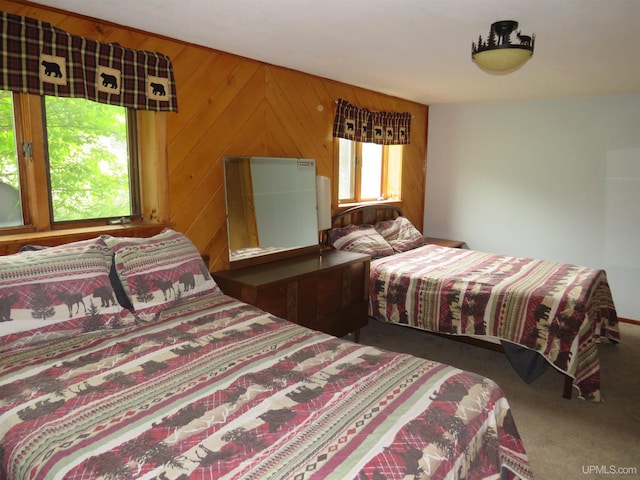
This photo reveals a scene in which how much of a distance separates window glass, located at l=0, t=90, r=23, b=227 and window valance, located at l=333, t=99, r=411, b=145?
8.19ft

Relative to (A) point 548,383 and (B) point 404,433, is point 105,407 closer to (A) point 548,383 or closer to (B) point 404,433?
(B) point 404,433

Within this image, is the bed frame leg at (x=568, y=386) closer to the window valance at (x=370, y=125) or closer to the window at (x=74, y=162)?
the window valance at (x=370, y=125)

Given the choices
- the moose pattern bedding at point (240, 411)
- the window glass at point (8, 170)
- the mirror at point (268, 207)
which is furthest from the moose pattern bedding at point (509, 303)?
the window glass at point (8, 170)

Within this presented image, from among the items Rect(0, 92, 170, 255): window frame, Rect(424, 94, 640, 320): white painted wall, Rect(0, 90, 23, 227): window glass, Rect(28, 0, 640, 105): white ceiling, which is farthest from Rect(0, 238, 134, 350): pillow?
Rect(424, 94, 640, 320): white painted wall

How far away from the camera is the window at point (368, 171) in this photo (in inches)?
178

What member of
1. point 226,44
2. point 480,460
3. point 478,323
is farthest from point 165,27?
point 478,323

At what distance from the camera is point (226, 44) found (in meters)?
2.86

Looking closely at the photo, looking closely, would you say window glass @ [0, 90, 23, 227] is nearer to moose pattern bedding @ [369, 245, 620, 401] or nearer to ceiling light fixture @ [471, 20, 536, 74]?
ceiling light fixture @ [471, 20, 536, 74]

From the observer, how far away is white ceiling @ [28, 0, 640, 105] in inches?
85.3

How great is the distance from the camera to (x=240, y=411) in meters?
1.45

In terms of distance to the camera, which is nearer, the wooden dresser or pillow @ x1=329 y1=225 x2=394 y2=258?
the wooden dresser

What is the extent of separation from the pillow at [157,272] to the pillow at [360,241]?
1669 mm

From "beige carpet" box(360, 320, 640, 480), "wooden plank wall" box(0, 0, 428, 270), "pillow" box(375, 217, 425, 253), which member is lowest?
"beige carpet" box(360, 320, 640, 480)

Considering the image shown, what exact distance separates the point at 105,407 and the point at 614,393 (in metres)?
3.10
